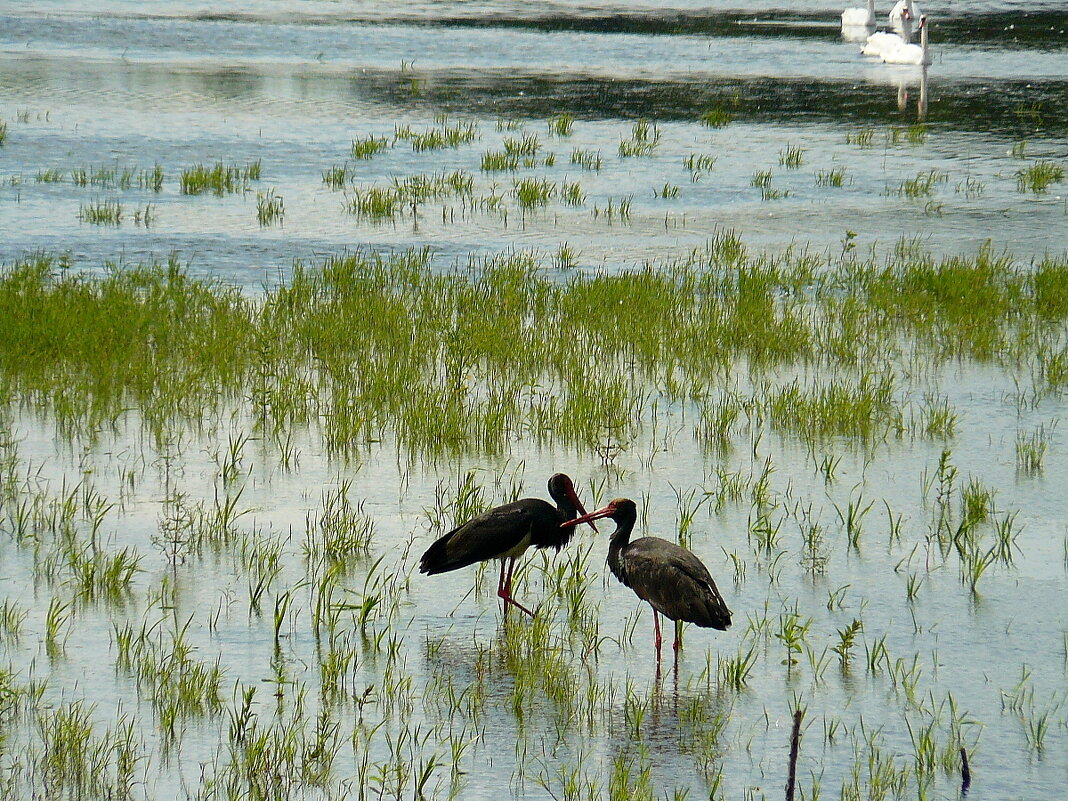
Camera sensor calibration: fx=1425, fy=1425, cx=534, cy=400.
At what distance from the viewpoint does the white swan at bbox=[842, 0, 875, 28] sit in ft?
137

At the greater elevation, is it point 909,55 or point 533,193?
point 909,55

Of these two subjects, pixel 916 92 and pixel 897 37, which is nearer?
pixel 916 92

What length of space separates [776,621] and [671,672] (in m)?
0.72

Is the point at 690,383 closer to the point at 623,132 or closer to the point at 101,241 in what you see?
the point at 101,241

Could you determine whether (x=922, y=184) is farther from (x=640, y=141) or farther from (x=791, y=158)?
(x=640, y=141)

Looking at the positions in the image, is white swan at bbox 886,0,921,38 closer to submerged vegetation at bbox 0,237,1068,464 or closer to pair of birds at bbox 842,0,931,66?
pair of birds at bbox 842,0,931,66

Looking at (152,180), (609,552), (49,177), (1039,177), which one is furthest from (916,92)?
(609,552)

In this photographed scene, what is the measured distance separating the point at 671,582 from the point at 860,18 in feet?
129

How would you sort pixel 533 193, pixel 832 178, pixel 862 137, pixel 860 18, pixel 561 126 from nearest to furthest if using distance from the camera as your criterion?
pixel 533 193 → pixel 832 178 → pixel 862 137 → pixel 561 126 → pixel 860 18

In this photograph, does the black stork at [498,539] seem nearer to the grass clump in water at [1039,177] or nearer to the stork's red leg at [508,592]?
the stork's red leg at [508,592]

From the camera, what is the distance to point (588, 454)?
8.80m

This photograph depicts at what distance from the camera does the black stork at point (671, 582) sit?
5.72 metres

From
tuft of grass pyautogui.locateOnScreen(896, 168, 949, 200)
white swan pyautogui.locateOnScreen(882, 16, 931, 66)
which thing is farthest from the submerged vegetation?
white swan pyautogui.locateOnScreen(882, 16, 931, 66)

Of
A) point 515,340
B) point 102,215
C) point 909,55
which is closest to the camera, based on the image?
point 515,340
